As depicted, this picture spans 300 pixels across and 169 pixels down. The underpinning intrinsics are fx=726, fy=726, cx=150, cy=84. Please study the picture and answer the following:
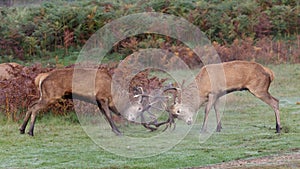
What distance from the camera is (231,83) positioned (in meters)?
13.1

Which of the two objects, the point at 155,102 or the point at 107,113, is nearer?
the point at 107,113

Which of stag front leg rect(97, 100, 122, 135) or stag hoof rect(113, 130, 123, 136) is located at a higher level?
stag front leg rect(97, 100, 122, 135)

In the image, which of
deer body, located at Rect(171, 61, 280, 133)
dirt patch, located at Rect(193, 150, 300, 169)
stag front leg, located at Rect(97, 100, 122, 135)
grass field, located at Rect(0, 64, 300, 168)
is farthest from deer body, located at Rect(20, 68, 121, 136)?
dirt patch, located at Rect(193, 150, 300, 169)

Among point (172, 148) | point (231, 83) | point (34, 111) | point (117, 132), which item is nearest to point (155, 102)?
point (117, 132)

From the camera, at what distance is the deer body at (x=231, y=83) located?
13.1 meters

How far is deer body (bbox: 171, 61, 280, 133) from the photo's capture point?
13086mm

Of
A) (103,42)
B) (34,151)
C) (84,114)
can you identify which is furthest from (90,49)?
(34,151)

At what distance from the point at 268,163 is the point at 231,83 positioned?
3.09 meters

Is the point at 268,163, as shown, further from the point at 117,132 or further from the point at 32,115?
the point at 32,115

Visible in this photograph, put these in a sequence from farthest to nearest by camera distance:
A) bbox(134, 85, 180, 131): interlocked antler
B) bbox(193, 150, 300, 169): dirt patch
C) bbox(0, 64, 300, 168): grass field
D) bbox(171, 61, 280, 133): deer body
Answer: bbox(171, 61, 280, 133): deer body
bbox(134, 85, 180, 131): interlocked antler
bbox(0, 64, 300, 168): grass field
bbox(193, 150, 300, 169): dirt patch

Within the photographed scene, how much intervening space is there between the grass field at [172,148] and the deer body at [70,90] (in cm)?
52

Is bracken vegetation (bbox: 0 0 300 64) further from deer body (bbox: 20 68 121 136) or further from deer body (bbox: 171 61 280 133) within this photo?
deer body (bbox: 20 68 121 136)

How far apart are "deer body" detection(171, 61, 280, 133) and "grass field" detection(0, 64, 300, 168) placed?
1.58ft

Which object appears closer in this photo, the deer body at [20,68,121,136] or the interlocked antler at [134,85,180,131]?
the deer body at [20,68,121,136]
